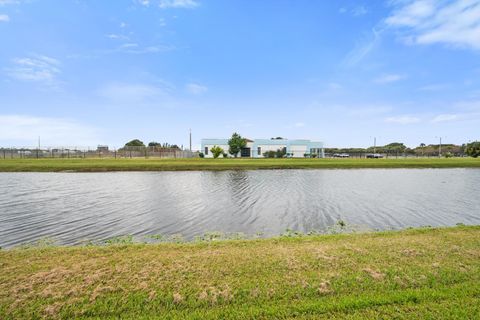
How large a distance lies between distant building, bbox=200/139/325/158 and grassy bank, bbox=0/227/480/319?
63825 millimetres

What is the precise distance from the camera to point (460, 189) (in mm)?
16172

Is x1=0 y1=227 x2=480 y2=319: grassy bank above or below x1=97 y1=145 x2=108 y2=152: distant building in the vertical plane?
below

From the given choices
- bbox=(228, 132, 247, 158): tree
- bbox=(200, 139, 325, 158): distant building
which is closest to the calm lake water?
bbox=(228, 132, 247, 158): tree

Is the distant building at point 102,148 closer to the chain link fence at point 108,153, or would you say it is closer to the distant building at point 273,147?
the chain link fence at point 108,153

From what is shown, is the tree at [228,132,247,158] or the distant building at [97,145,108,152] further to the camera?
the distant building at [97,145,108,152]

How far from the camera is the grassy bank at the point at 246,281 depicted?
11.5 feet

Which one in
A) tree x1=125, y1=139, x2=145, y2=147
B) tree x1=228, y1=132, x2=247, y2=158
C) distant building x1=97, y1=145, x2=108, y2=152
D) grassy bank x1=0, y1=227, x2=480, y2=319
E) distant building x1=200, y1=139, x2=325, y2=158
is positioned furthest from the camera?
tree x1=125, y1=139, x2=145, y2=147

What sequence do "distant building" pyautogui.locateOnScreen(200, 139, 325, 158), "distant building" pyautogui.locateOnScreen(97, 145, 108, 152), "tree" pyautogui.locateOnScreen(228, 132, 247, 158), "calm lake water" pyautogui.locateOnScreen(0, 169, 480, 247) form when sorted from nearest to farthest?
"calm lake water" pyautogui.locateOnScreen(0, 169, 480, 247)
"tree" pyautogui.locateOnScreen(228, 132, 247, 158)
"distant building" pyautogui.locateOnScreen(97, 145, 108, 152)
"distant building" pyautogui.locateOnScreen(200, 139, 325, 158)

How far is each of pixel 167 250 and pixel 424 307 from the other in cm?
465

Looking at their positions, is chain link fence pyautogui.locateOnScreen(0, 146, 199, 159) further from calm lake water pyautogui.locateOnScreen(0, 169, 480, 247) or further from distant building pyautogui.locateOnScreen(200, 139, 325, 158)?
calm lake water pyautogui.locateOnScreen(0, 169, 480, 247)

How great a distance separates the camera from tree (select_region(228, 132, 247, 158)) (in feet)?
209

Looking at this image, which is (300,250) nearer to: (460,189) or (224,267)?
(224,267)

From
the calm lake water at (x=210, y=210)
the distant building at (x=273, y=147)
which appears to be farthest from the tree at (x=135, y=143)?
the calm lake water at (x=210, y=210)

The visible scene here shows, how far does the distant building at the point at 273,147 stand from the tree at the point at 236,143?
477cm
